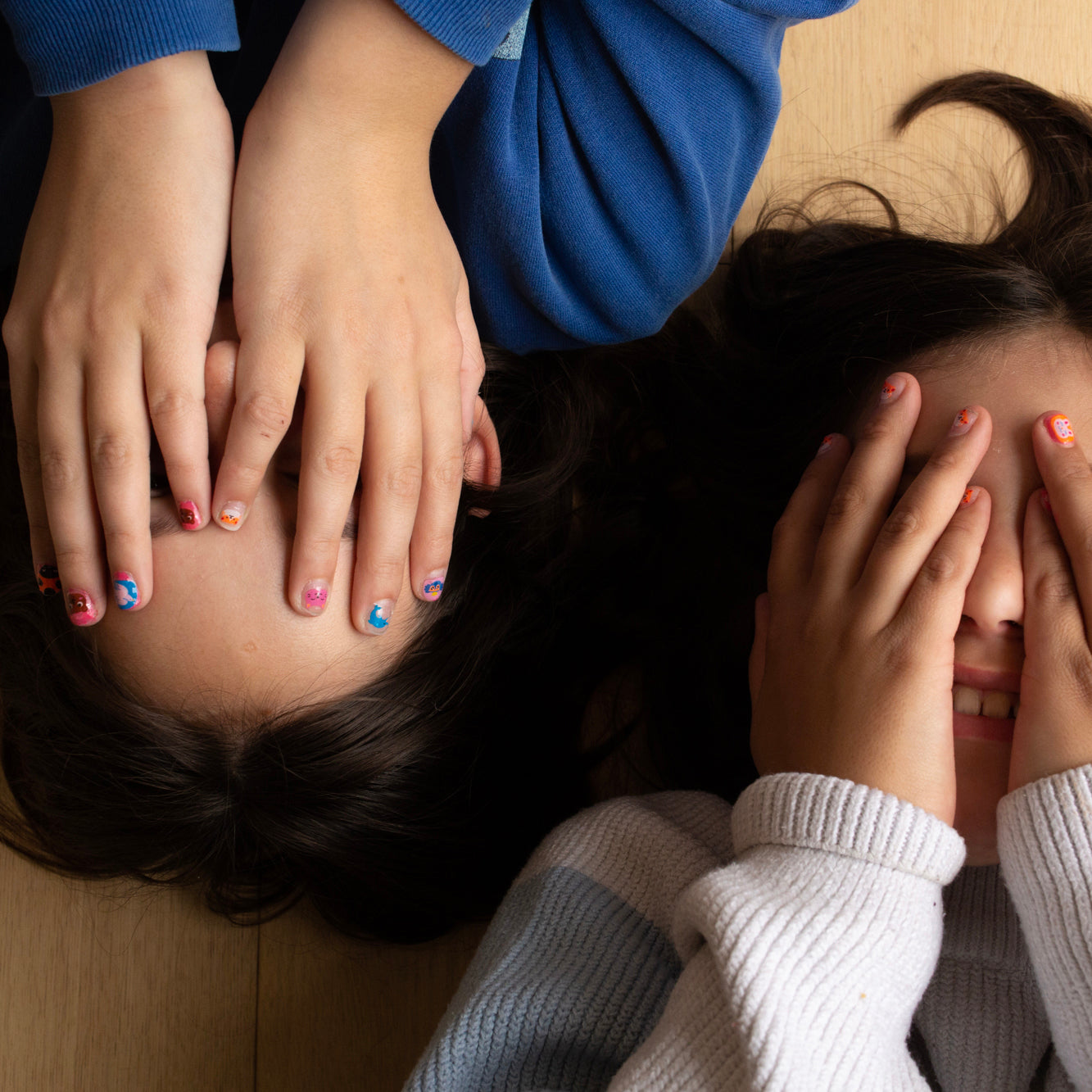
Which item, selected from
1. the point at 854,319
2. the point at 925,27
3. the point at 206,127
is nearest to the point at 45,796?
the point at 206,127

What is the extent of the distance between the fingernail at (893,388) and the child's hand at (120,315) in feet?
1.66

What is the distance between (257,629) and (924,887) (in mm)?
497

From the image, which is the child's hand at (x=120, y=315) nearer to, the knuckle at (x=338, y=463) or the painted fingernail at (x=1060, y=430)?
the knuckle at (x=338, y=463)

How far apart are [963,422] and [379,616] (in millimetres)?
450

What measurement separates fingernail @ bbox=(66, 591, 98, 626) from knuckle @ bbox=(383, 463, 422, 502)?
0.71 feet

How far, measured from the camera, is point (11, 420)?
965mm

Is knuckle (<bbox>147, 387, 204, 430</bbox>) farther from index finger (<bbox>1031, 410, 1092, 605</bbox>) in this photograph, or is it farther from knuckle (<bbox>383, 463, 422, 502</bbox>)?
index finger (<bbox>1031, 410, 1092, 605</bbox>)

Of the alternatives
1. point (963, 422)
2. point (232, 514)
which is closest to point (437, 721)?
point (232, 514)

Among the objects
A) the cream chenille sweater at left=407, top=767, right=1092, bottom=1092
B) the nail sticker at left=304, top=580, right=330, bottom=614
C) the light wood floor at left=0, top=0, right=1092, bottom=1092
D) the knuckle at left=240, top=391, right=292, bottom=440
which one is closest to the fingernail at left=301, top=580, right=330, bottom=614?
the nail sticker at left=304, top=580, right=330, bottom=614

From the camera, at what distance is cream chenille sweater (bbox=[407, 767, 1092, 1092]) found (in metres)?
0.66

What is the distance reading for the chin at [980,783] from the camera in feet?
2.45

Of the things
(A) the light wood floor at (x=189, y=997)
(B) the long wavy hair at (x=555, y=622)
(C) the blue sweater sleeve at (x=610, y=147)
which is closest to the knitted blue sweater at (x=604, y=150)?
(C) the blue sweater sleeve at (x=610, y=147)

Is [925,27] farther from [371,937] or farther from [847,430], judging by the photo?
[371,937]

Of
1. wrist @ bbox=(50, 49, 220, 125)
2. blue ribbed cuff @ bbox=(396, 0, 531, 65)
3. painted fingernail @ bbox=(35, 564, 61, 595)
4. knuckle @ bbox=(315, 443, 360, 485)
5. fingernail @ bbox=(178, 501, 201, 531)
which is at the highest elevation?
blue ribbed cuff @ bbox=(396, 0, 531, 65)
